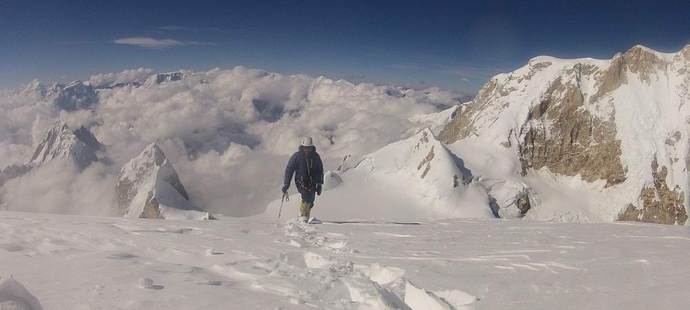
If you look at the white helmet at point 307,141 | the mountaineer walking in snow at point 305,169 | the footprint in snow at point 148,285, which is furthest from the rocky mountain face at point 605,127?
the footprint in snow at point 148,285

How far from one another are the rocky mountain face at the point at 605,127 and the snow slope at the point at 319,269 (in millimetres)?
83530

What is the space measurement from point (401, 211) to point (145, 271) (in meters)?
80.3

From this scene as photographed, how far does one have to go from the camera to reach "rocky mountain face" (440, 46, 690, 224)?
3194 inches

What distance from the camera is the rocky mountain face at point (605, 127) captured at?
8112cm

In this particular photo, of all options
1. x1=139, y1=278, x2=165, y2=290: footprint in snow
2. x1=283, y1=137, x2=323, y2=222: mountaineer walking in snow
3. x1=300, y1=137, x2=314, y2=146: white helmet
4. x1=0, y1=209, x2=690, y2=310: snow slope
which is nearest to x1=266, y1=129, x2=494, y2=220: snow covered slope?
x1=283, y1=137, x2=323, y2=222: mountaineer walking in snow

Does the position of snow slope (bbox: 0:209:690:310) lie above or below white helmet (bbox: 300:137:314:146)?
below

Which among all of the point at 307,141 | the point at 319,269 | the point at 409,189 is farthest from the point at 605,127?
the point at 319,269

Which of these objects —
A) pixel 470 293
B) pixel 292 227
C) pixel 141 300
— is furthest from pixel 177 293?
pixel 292 227

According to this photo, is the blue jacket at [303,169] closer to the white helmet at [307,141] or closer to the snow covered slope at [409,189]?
the white helmet at [307,141]

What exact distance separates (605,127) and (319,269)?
10325 cm

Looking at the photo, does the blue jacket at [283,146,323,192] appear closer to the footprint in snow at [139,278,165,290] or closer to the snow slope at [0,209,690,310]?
the snow slope at [0,209,690,310]

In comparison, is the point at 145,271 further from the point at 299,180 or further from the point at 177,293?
the point at 299,180

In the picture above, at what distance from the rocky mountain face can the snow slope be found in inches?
3289

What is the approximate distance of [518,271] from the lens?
301 inches
